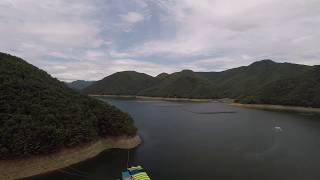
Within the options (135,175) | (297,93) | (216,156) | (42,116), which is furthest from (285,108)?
(42,116)

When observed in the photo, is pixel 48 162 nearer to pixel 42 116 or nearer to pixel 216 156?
pixel 42 116

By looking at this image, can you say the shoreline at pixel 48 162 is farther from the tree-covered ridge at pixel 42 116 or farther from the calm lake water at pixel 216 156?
the calm lake water at pixel 216 156

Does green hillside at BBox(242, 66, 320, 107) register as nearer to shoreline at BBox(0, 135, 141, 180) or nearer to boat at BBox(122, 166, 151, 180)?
shoreline at BBox(0, 135, 141, 180)

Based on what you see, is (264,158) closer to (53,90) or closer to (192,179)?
(192,179)

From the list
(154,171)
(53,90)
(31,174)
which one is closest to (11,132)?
(31,174)

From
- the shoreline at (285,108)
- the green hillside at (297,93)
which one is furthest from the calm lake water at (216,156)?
the green hillside at (297,93)
